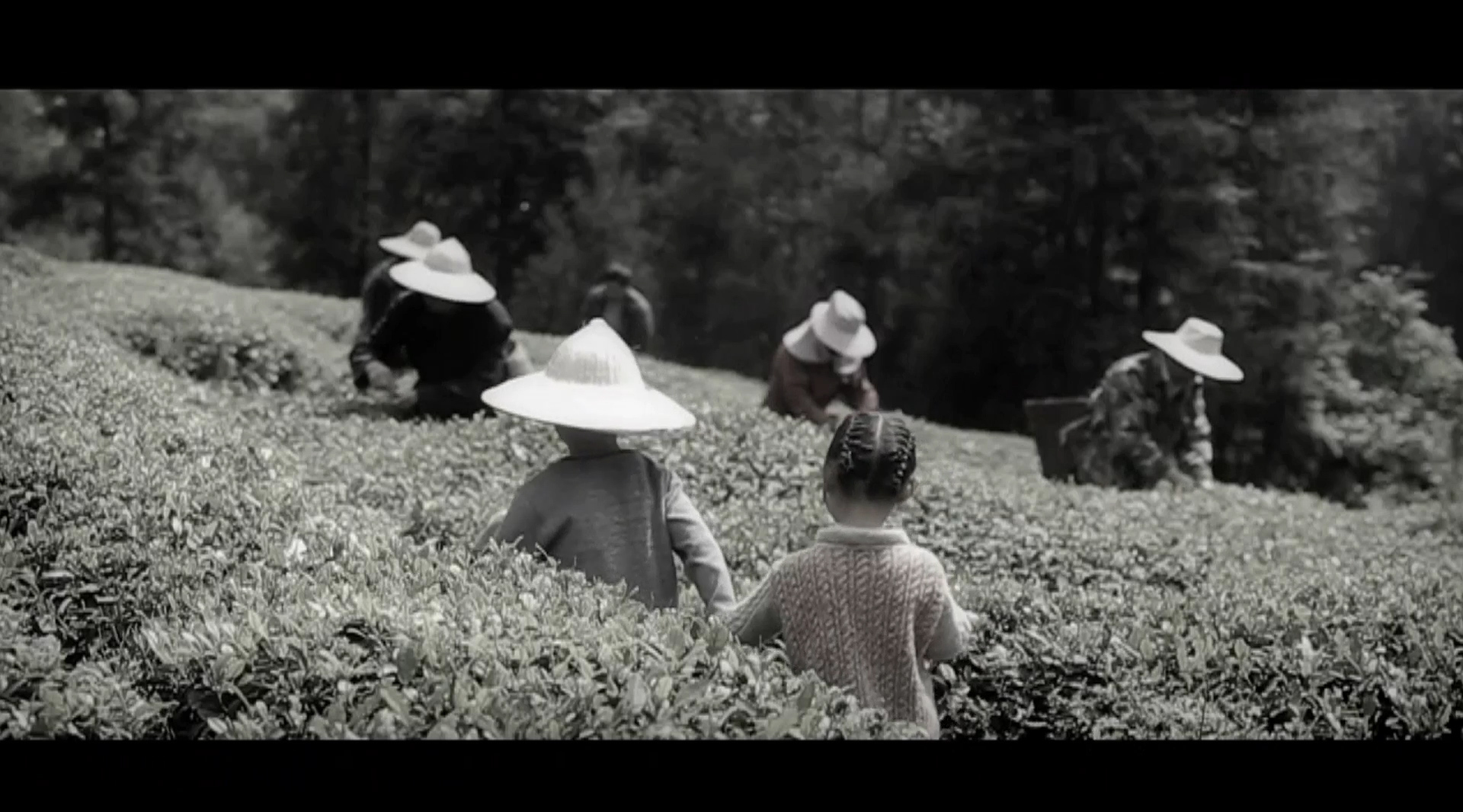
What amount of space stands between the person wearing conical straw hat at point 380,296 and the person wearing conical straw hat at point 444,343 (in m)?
0.01

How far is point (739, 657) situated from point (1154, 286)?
927 inches

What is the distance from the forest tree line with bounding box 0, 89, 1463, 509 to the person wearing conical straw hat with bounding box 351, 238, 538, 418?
1614cm

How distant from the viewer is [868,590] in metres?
4.54

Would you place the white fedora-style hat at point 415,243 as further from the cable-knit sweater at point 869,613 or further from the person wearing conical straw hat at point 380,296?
the cable-knit sweater at point 869,613

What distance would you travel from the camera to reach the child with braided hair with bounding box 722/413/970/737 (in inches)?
179

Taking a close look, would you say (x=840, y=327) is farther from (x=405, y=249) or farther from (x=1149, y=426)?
(x=405, y=249)

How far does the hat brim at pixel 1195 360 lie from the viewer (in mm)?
11266

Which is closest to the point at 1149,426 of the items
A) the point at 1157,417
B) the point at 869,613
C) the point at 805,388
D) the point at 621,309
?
the point at 1157,417

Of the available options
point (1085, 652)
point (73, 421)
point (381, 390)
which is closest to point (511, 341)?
point (381, 390)

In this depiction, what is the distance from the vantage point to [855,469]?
454 centimetres

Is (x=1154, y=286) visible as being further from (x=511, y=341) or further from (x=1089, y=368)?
(x=511, y=341)

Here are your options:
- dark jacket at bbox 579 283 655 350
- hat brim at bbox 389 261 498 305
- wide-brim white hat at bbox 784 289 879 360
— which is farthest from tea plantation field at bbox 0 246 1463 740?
dark jacket at bbox 579 283 655 350

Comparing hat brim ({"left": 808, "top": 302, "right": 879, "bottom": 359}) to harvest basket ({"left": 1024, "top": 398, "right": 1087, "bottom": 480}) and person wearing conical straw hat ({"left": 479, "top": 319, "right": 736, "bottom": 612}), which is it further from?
person wearing conical straw hat ({"left": 479, "top": 319, "right": 736, "bottom": 612})

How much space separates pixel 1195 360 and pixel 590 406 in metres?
6.98
